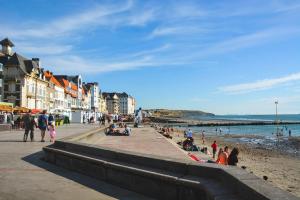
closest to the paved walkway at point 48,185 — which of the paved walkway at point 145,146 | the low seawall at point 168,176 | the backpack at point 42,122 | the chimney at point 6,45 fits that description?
the low seawall at point 168,176

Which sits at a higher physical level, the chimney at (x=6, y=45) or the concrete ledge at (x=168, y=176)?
the chimney at (x=6, y=45)

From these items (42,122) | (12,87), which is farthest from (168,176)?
(12,87)

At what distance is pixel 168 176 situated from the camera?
7008 mm

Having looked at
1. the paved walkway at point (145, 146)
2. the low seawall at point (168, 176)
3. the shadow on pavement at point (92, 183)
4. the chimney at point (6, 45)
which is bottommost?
the paved walkway at point (145, 146)

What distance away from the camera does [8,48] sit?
7194 cm

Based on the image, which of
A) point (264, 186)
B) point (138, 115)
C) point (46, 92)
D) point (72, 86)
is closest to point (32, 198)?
point (264, 186)

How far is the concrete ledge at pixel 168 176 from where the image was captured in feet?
18.2

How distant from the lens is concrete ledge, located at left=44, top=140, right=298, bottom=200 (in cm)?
555

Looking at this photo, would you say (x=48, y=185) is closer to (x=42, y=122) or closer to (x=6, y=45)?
(x=42, y=122)

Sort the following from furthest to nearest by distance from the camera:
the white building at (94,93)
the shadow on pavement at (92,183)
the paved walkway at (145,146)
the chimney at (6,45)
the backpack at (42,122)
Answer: the white building at (94,93)
the chimney at (6,45)
the backpack at (42,122)
the paved walkway at (145,146)
the shadow on pavement at (92,183)

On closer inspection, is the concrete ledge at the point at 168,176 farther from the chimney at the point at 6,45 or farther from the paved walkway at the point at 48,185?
the chimney at the point at 6,45

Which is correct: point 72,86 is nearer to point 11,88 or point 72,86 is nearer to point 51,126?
point 11,88

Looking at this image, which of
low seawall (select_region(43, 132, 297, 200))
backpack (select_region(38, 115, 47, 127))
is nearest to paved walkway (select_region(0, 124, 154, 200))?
low seawall (select_region(43, 132, 297, 200))

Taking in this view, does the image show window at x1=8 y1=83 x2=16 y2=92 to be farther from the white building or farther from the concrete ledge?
the white building
